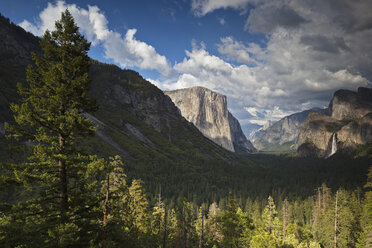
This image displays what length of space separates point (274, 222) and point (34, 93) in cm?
3760

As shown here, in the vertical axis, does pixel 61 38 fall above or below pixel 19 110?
above

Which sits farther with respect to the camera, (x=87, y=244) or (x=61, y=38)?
(x=61, y=38)

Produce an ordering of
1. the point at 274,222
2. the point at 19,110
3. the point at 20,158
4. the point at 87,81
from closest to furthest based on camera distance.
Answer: the point at 19,110
the point at 87,81
the point at 274,222
the point at 20,158

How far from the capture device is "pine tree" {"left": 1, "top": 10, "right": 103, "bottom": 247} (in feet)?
33.3

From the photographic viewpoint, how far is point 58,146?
11.0 m

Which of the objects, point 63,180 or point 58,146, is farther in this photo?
point 63,180

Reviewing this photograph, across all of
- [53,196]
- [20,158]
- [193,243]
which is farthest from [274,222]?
[20,158]

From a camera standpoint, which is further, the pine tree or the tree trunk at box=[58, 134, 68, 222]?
the tree trunk at box=[58, 134, 68, 222]

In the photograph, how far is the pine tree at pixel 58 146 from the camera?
10.2 meters

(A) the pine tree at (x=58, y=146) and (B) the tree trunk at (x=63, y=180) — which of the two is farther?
(B) the tree trunk at (x=63, y=180)

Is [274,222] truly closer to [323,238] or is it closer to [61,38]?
[323,238]

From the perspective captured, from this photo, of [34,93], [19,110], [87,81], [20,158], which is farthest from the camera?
[20,158]

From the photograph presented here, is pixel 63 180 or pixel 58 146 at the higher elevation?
pixel 58 146

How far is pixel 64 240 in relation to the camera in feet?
31.1
